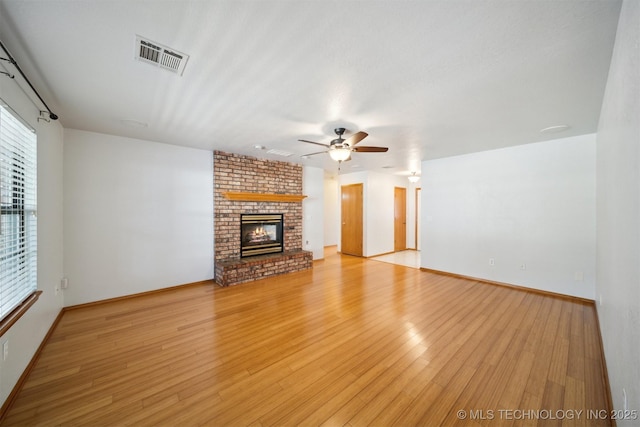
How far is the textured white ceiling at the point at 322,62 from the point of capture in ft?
4.35

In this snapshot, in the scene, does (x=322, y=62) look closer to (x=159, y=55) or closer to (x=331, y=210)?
(x=159, y=55)

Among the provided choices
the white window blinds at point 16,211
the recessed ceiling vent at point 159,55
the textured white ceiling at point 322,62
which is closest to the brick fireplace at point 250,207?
the textured white ceiling at point 322,62

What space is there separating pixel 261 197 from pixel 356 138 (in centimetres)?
272

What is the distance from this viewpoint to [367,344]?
7.84ft

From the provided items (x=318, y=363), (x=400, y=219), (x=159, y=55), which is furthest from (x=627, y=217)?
(x=400, y=219)

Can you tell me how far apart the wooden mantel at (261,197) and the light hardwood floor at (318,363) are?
1938 mm

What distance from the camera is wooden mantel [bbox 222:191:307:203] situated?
450 centimetres

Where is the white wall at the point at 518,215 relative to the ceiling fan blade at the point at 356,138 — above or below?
below

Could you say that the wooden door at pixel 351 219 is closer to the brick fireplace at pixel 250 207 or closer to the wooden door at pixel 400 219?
the wooden door at pixel 400 219

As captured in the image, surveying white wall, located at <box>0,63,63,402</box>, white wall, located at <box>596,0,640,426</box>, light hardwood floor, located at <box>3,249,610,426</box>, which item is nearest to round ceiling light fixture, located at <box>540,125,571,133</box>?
white wall, located at <box>596,0,640,426</box>

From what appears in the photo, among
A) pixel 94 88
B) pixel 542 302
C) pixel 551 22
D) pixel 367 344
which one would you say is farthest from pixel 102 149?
pixel 542 302

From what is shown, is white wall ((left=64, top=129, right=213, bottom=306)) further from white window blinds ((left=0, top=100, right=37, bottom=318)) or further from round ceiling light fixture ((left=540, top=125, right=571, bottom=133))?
round ceiling light fixture ((left=540, top=125, right=571, bottom=133))

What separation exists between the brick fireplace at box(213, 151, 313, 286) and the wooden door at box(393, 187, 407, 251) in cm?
358

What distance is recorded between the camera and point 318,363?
2.10 m
